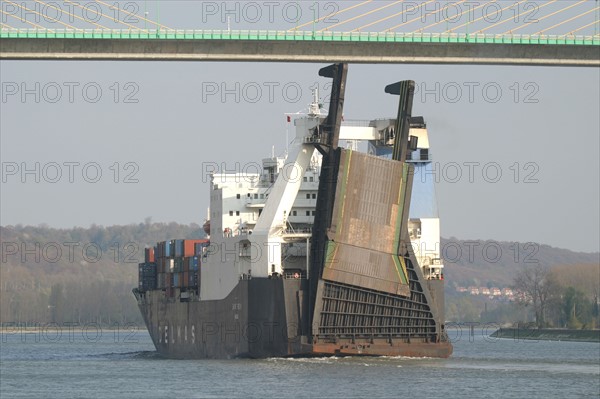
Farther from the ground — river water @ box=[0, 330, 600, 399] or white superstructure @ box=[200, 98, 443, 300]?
white superstructure @ box=[200, 98, 443, 300]

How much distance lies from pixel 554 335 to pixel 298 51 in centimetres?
6762

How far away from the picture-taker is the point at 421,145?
198 feet

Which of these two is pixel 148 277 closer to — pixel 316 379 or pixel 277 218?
pixel 277 218

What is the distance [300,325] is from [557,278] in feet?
273

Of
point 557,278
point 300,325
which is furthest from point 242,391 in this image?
point 557,278

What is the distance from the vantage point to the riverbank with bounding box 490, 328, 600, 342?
347 feet

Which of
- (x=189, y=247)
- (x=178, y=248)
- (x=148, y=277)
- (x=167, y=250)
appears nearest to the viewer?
(x=189, y=247)

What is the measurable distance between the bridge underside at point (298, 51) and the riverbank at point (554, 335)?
5790cm

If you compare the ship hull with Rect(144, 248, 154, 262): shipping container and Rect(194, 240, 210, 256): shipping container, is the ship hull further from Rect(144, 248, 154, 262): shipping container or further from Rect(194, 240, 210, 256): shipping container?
Rect(144, 248, 154, 262): shipping container

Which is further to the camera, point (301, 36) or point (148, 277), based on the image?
point (148, 277)

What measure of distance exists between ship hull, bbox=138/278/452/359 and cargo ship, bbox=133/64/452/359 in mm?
47

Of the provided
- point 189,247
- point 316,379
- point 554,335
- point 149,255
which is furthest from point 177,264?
point 554,335

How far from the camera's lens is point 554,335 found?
110688mm

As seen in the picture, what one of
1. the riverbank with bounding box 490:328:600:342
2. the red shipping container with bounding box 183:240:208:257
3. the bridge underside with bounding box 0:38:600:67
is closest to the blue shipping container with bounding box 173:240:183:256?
the red shipping container with bounding box 183:240:208:257
